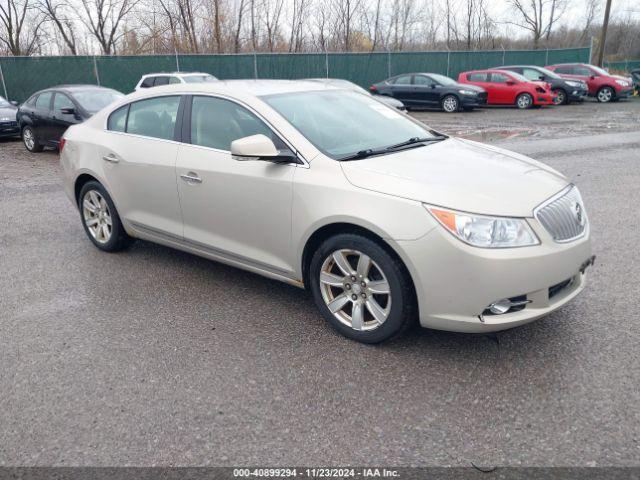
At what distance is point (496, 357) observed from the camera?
3.41m

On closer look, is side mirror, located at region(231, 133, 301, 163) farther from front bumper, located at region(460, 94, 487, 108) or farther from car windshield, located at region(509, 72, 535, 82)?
car windshield, located at region(509, 72, 535, 82)

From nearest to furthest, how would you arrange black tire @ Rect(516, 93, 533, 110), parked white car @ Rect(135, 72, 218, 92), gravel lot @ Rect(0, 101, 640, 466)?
gravel lot @ Rect(0, 101, 640, 466) → parked white car @ Rect(135, 72, 218, 92) → black tire @ Rect(516, 93, 533, 110)

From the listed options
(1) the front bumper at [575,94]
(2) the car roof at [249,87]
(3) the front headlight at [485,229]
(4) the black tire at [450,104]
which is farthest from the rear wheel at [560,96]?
(3) the front headlight at [485,229]

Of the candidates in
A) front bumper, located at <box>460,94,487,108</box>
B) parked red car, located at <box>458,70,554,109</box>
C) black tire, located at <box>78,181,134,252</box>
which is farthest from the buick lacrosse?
parked red car, located at <box>458,70,554,109</box>

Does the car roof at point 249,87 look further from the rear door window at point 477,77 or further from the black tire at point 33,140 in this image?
the rear door window at point 477,77

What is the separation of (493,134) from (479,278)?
41.4 feet

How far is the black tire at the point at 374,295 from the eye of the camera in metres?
3.30

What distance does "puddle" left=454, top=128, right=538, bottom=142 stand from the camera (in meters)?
13.9

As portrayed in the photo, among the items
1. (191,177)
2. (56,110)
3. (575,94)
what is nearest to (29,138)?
(56,110)

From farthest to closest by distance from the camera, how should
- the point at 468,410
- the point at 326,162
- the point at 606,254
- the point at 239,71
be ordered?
the point at 239,71
the point at 606,254
the point at 326,162
the point at 468,410

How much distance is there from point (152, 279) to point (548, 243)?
3.23 meters

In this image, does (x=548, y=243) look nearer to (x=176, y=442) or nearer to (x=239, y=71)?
(x=176, y=442)

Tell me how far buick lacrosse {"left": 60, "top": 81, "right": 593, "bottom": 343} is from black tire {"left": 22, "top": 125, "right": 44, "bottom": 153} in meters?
9.12

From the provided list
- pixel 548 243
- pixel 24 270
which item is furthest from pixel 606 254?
pixel 24 270
